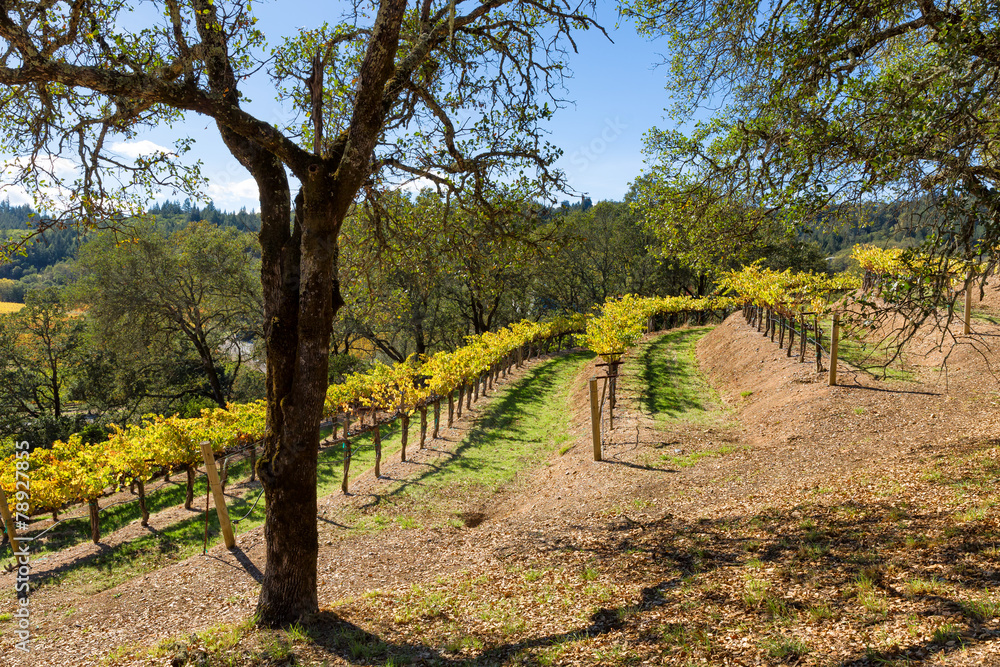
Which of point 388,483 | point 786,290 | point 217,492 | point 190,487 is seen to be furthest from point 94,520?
point 786,290

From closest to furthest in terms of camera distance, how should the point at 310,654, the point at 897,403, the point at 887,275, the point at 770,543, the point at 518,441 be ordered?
the point at 310,654 < the point at 887,275 < the point at 770,543 < the point at 897,403 < the point at 518,441

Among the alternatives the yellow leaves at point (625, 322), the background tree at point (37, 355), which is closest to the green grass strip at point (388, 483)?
the yellow leaves at point (625, 322)

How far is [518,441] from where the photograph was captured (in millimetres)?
14648

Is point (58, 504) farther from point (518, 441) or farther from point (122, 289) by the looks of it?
point (122, 289)

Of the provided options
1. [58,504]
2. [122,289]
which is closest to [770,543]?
[58,504]

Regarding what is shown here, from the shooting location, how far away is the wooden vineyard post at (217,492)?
8.54 meters

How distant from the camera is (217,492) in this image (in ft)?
28.5

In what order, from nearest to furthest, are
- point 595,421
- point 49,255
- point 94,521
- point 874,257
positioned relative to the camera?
1. point 595,421
2. point 94,521
3. point 874,257
4. point 49,255

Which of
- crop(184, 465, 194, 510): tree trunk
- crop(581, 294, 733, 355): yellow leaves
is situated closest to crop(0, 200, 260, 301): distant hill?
crop(184, 465, 194, 510): tree trunk

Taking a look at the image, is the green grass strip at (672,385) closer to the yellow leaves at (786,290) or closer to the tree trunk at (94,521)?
→ the yellow leaves at (786,290)

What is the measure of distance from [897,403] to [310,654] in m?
11.4

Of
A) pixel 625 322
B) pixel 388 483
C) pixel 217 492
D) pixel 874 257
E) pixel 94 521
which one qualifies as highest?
pixel 874 257

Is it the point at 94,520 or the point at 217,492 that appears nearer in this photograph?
the point at 217,492

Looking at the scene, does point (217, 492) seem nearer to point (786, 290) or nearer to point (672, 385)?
point (672, 385)
